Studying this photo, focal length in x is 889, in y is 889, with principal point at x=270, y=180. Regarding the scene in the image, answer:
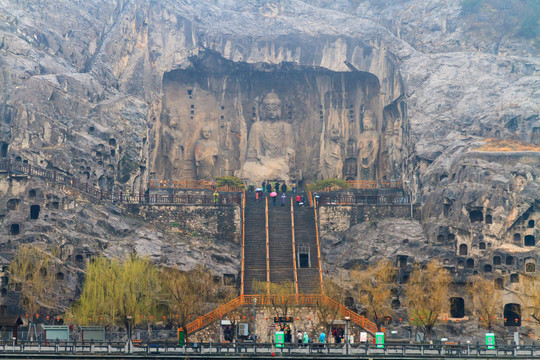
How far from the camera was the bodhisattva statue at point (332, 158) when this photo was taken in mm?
79812

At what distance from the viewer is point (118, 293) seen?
5469cm

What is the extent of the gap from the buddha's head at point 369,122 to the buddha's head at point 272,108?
8031mm

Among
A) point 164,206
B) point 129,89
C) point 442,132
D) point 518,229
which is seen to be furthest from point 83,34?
point 518,229

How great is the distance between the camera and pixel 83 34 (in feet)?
244

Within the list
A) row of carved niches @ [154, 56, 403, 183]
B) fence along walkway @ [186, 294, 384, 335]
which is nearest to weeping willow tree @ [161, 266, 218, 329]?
fence along walkway @ [186, 294, 384, 335]

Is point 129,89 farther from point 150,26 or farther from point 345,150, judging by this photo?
point 345,150

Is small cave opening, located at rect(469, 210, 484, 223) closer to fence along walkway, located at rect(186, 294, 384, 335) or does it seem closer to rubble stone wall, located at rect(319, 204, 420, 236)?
rubble stone wall, located at rect(319, 204, 420, 236)

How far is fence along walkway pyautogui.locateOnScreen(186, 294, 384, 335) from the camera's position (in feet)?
181

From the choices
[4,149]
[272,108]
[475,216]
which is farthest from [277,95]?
[4,149]

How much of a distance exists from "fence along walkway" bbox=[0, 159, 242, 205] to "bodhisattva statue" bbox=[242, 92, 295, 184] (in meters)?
9.12

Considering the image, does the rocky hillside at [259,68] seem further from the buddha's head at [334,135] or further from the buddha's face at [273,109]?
the buddha's head at [334,135]

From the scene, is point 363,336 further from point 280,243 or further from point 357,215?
point 357,215

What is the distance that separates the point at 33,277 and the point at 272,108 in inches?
1232

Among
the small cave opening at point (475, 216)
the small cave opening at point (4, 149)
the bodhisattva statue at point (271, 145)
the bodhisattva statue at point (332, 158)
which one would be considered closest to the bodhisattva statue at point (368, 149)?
the bodhisattva statue at point (332, 158)
